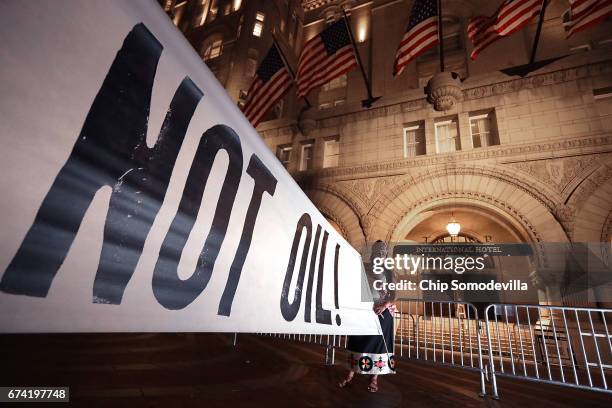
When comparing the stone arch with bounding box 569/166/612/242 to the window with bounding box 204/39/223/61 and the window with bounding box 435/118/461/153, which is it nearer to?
the window with bounding box 435/118/461/153

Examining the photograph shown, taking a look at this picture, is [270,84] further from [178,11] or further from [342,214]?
[178,11]

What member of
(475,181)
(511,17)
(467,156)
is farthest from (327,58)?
(475,181)

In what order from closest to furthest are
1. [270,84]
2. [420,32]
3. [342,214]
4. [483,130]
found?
[420,32] → [483,130] → [270,84] → [342,214]

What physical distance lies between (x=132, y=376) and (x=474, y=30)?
1295 centimetres

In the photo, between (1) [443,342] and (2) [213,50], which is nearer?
(1) [443,342]

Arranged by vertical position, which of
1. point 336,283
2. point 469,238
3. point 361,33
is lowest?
point 336,283

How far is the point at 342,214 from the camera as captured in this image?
11.3 m

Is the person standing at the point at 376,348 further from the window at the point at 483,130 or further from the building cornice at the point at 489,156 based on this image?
the window at the point at 483,130

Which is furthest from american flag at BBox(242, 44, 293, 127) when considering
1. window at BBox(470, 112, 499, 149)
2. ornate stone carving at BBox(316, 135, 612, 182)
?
window at BBox(470, 112, 499, 149)

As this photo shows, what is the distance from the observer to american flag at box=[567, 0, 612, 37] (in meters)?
7.31

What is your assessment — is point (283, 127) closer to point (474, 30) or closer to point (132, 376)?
point (474, 30)

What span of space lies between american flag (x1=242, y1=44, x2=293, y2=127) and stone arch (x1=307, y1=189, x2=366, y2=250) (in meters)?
4.01

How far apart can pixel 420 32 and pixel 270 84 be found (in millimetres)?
5658

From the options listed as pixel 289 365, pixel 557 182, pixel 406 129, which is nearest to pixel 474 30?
pixel 406 129
